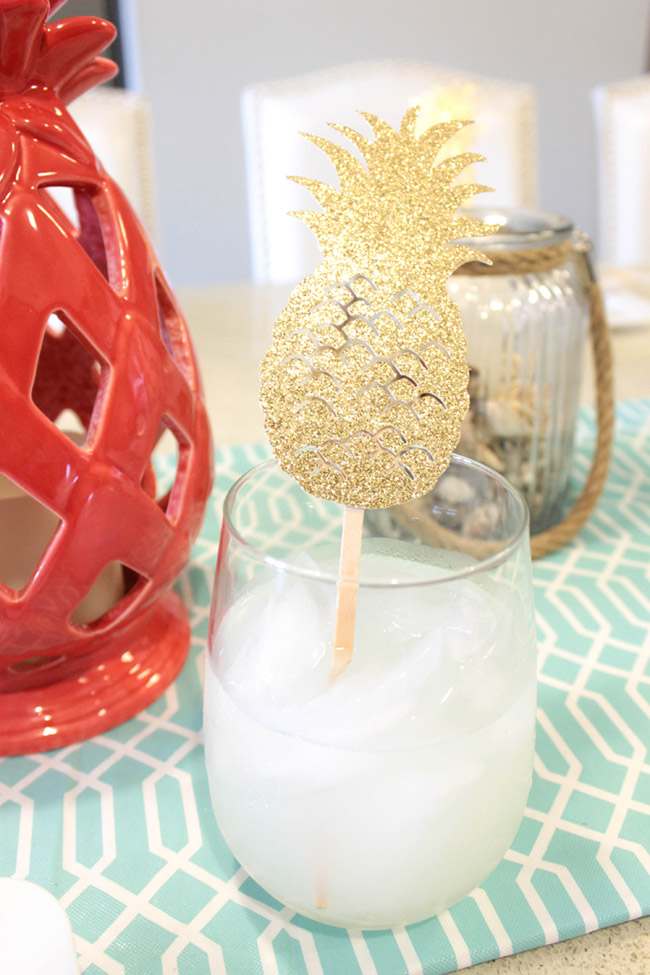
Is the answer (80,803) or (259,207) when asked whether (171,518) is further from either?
(259,207)

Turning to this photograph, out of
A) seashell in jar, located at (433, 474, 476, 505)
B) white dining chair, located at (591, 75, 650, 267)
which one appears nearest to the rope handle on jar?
seashell in jar, located at (433, 474, 476, 505)

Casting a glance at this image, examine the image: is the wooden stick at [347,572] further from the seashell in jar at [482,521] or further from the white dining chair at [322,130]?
the white dining chair at [322,130]

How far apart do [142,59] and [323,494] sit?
1.89 metres

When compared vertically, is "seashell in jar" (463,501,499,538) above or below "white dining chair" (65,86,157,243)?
below

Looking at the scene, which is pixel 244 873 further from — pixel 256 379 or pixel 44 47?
pixel 256 379

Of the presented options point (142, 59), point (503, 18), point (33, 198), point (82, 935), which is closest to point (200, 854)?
point (82, 935)

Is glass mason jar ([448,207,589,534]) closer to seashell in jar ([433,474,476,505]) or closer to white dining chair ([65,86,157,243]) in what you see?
seashell in jar ([433,474,476,505])

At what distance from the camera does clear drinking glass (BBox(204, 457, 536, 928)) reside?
27 centimetres

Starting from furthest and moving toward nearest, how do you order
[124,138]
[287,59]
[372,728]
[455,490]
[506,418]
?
[287,59], [124,138], [506,418], [455,490], [372,728]

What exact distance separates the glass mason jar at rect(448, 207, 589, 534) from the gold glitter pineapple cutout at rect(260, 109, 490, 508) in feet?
0.88

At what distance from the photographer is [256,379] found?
2.75ft

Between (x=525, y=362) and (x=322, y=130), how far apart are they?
81 cm

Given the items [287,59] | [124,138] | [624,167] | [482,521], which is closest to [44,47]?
[482,521]

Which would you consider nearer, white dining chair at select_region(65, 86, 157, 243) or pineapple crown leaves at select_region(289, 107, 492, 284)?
pineapple crown leaves at select_region(289, 107, 492, 284)
